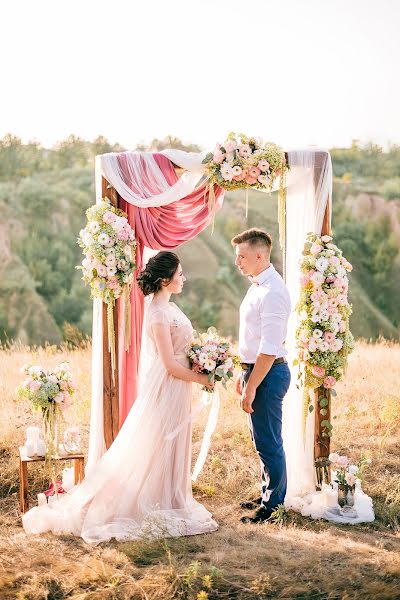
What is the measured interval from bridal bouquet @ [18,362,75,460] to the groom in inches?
55.0

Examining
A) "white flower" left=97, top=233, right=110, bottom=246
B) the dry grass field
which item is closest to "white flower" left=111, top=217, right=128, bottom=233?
"white flower" left=97, top=233, right=110, bottom=246

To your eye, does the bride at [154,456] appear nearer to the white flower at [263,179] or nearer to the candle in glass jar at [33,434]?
the candle in glass jar at [33,434]

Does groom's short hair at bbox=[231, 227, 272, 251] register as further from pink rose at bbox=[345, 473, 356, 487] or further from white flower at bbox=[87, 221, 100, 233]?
pink rose at bbox=[345, 473, 356, 487]

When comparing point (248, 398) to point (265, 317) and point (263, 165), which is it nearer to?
point (265, 317)

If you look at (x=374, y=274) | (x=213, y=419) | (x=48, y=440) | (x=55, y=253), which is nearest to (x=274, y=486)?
(x=213, y=419)

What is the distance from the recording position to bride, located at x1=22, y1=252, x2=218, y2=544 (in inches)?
211

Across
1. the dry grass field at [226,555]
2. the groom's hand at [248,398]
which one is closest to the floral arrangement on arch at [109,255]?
the groom's hand at [248,398]

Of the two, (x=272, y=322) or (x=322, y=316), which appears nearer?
(x=272, y=322)

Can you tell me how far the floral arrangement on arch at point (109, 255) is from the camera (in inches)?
229

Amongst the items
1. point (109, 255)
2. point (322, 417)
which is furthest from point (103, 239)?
point (322, 417)

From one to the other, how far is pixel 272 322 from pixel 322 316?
0.76m

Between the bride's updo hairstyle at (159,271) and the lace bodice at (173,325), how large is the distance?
0.48 feet

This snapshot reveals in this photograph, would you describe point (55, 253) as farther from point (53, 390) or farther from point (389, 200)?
point (53, 390)

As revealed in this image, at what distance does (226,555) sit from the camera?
486 cm
